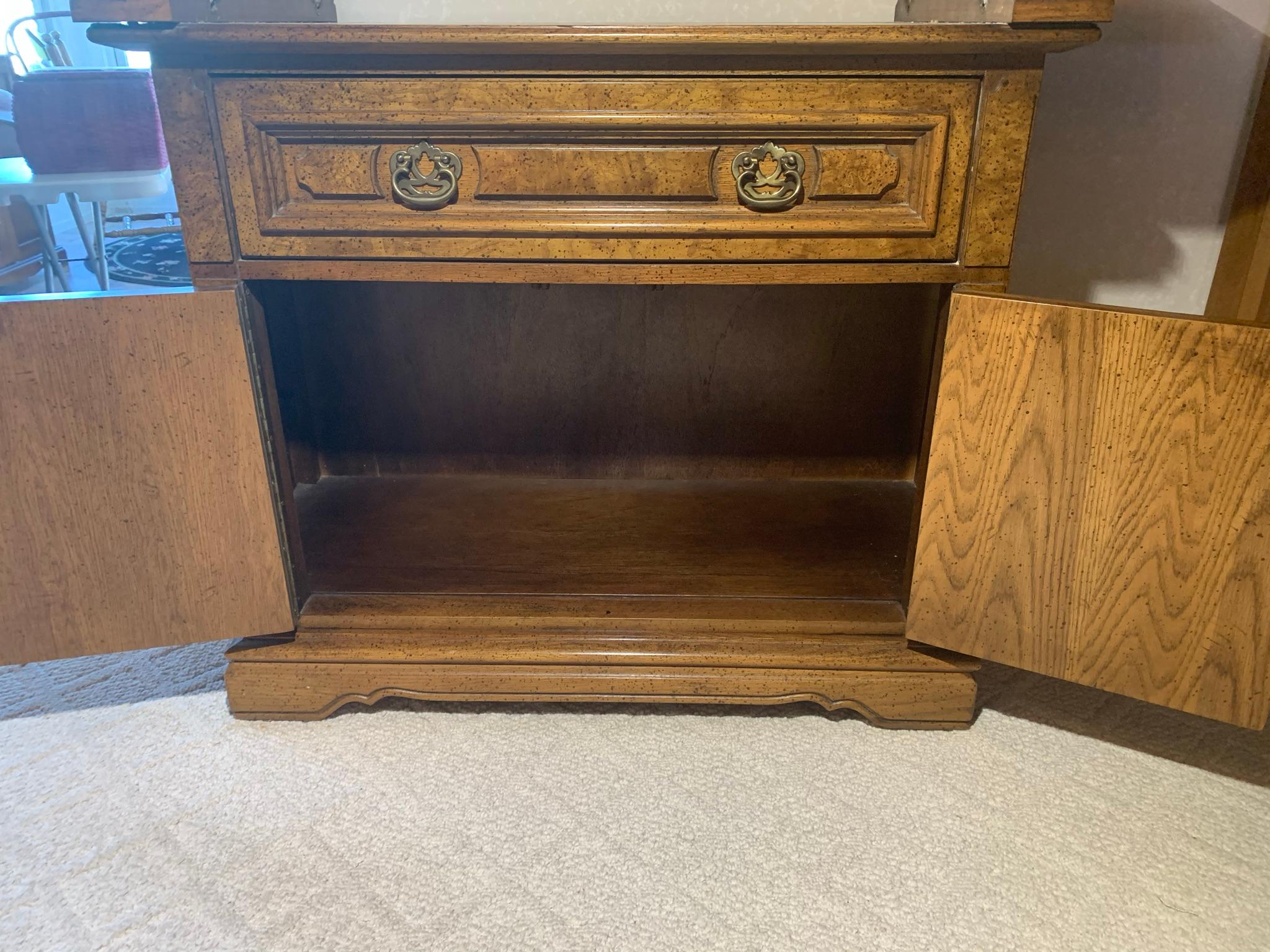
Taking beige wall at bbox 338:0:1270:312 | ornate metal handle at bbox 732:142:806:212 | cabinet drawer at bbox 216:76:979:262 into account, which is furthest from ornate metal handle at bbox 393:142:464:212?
beige wall at bbox 338:0:1270:312

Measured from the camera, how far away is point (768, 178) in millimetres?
819

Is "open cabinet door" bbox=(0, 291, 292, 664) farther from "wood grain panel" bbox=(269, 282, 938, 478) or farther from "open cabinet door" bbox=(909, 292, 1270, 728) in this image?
"open cabinet door" bbox=(909, 292, 1270, 728)

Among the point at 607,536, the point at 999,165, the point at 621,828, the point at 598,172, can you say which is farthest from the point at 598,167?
the point at 621,828

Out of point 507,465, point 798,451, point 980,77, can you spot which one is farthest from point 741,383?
point 980,77

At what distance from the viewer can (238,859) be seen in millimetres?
802

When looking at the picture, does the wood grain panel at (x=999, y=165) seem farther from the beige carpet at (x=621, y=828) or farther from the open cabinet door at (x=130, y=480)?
the open cabinet door at (x=130, y=480)

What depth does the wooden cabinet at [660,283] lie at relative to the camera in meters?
0.76

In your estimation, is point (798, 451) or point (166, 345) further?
point (798, 451)

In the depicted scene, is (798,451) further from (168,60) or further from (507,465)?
(168,60)

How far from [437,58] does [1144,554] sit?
871 millimetres

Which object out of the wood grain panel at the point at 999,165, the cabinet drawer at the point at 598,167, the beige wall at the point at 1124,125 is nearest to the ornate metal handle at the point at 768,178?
the cabinet drawer at the point at 598,167

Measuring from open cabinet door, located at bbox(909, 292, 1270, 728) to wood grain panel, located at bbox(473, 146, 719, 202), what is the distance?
0.31 metres

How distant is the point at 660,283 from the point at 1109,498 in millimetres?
515

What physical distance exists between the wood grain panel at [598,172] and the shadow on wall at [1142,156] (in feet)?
2.20
